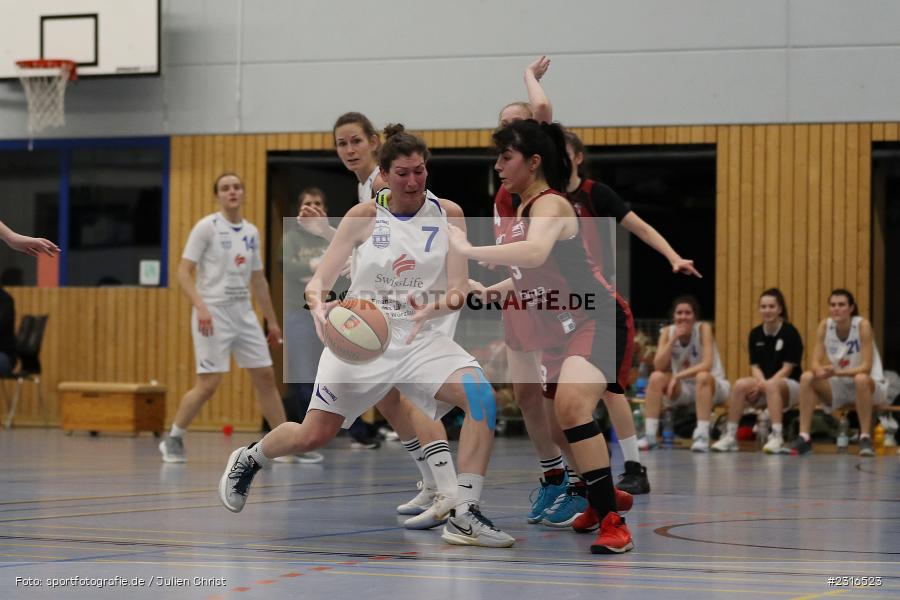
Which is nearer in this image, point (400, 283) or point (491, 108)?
point (400, 283)

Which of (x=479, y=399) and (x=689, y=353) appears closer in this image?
(x=479, y=399)

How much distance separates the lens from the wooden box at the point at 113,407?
1609 centimetres

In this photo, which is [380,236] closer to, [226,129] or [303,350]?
[303,350]

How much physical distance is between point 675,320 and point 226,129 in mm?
6491

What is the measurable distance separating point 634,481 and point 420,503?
1.78 m

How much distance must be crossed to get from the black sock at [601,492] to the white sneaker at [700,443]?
7.97 metres

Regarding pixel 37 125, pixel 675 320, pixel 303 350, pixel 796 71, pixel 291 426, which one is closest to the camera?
pixel 291 426

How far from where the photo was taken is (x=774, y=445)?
1339 centimetres

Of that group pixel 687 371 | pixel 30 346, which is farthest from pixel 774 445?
pixel 30 346

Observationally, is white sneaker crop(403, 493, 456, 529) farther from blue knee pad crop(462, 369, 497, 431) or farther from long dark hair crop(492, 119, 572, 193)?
long dark hair crop(492, 119, 572, 193)

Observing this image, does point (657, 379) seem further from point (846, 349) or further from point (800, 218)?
point (800, 218)

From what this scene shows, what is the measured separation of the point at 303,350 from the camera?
12938mm

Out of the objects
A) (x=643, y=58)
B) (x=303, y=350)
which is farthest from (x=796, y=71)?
(x=303, y=350)

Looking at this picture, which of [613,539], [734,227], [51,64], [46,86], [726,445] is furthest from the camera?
[46,86]
